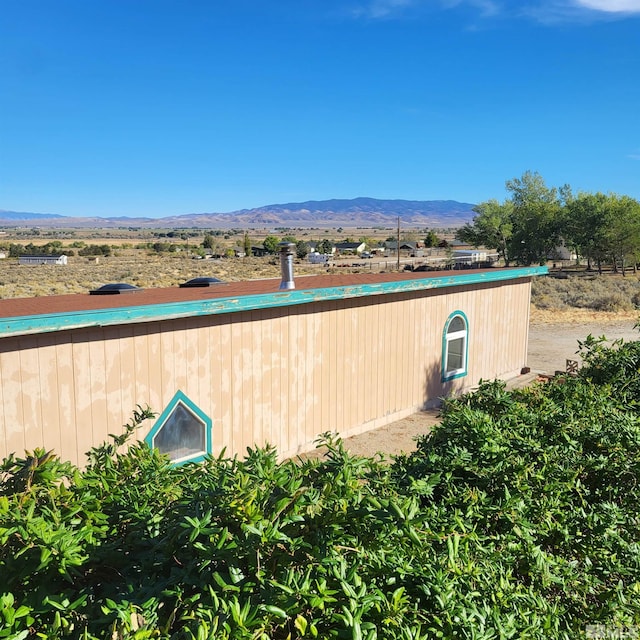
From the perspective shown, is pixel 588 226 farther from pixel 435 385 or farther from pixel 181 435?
pixel 181 435

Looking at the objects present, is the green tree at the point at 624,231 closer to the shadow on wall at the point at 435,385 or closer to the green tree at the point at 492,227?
the green tree at the point at 492,227

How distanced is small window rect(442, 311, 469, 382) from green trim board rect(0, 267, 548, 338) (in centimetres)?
94

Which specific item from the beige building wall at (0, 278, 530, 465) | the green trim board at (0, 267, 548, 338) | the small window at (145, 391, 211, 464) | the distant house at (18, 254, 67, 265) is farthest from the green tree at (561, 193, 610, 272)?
the distant house at (18, 254, 67, 265)

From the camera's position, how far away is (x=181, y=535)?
7.84 feet

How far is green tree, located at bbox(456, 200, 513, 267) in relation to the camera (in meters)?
58.0

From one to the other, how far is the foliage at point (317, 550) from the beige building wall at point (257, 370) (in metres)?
2.87

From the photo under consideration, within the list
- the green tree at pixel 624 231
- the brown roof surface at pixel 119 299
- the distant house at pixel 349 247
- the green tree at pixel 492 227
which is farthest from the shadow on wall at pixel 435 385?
the distant house at pixel 349 247

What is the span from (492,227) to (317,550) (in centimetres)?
6010

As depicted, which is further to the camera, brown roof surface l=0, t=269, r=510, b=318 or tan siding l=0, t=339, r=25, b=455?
→ brown roof surface l=0, t=269, r=510, b=318

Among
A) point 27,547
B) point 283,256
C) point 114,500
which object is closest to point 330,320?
point 283,256

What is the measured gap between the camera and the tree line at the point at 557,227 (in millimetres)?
43844

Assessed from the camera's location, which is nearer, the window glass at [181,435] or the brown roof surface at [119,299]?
the window glass at [181,435]

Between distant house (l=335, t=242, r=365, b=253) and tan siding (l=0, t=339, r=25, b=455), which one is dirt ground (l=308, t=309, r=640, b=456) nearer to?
tan siding (l=0, t=339, r=25, b=455)

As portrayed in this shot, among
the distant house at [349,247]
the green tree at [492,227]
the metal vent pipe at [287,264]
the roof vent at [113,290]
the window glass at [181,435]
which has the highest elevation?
the green tree at [492,227]
